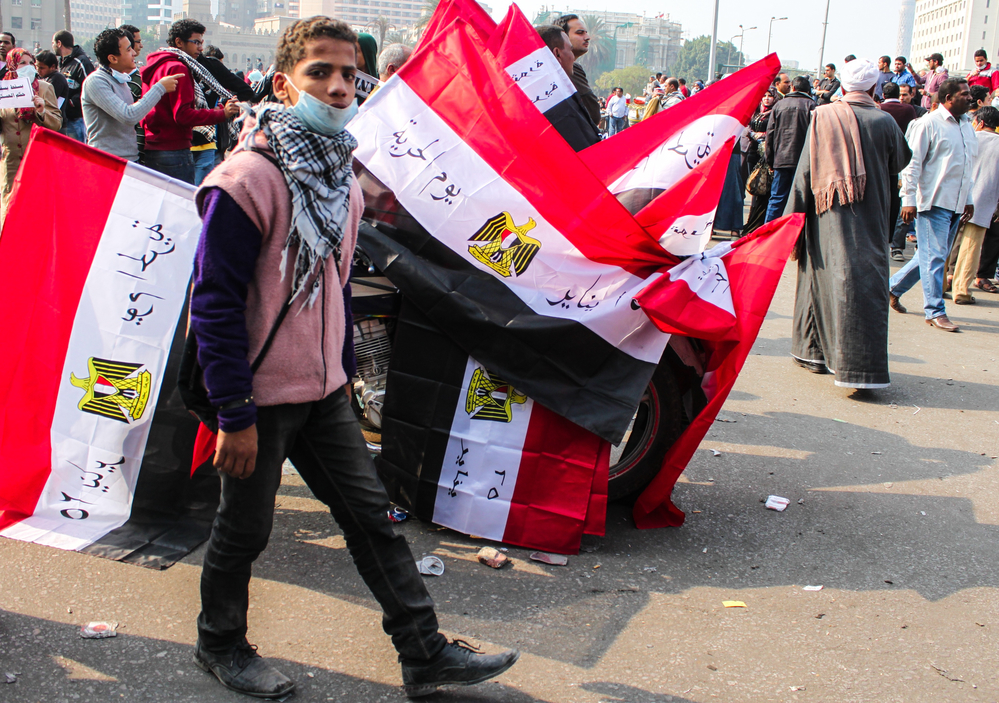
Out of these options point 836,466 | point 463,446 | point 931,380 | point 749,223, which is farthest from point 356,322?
point 749,223

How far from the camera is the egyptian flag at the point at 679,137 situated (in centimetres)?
380

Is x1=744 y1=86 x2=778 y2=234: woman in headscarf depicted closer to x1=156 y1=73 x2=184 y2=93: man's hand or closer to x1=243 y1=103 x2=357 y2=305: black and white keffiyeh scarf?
x1=156 y1=73 x2=184 y2=93: man's hand

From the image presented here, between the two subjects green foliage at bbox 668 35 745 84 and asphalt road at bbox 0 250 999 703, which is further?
green foliage at bbox 668 35 745 84

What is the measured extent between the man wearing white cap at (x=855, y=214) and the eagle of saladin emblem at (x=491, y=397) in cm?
309

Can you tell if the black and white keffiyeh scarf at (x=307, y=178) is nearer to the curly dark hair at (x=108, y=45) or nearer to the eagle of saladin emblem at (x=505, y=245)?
the eagle of saladin emblem at (x=505, y=245)

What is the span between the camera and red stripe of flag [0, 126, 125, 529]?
3.26 metres

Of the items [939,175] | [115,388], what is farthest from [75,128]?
[939,175]

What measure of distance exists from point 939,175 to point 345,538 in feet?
21.5

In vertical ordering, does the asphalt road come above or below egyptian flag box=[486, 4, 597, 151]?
below

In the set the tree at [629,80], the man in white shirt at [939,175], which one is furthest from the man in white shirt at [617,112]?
the tree at [629,80]

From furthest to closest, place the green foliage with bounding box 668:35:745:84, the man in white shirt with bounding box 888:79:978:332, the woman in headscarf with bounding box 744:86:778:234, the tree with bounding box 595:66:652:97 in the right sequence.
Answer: the green foliage with bounding box 668:35:745:84, the tree with bounding box 595:66:652:97, the woman in headscarf with bounding box 744:86:778:234, the man in white shirt with bounding box 888:79:978:332

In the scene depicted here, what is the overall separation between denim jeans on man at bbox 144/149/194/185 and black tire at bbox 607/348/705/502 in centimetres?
425

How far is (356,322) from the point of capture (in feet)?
12.4

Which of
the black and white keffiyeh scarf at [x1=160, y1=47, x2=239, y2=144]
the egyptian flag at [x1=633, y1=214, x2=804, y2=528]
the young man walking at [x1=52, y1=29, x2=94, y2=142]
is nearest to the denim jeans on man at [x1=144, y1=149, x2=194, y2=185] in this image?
the black and white keffiyeh scarf at [x1=160, y1=47, x2=239, y2=144]
